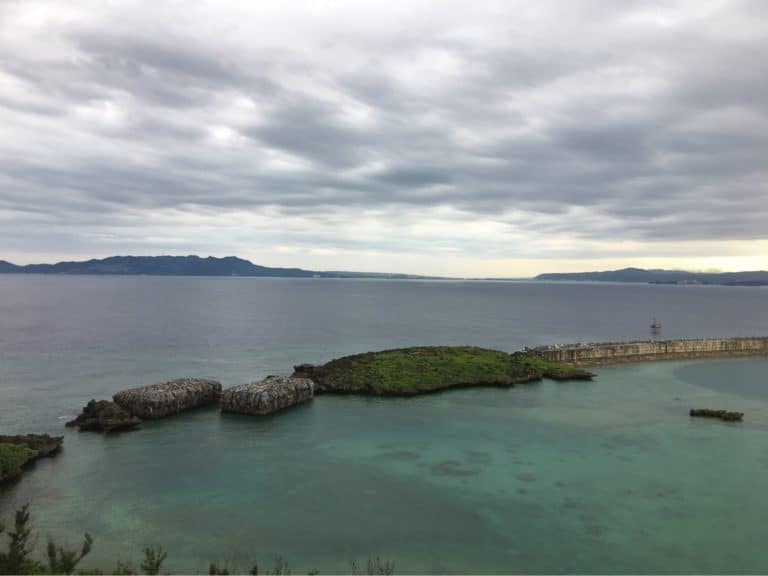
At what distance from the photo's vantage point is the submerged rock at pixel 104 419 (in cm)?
3900

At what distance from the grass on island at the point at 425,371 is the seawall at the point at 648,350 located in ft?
20.5

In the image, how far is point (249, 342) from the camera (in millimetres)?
88625

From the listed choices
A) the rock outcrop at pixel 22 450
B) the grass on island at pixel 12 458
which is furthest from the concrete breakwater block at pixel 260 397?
the grass on island at pixel 12 458

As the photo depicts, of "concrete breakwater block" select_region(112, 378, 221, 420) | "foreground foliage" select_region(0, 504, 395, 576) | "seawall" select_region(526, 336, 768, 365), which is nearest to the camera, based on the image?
"foreground foliage" select_region(0, 504, 395, 576)

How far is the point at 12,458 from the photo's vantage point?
3069cm

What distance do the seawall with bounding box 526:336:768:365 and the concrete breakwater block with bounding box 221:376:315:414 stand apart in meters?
36.4

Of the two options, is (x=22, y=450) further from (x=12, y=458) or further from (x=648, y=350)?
(x=648, y=350)

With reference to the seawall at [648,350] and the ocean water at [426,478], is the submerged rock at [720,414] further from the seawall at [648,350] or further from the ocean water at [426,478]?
the seawall at [648,350]

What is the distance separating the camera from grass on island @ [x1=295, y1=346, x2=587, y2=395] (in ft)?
173

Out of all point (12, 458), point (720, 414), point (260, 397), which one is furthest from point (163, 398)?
point (720, 414)

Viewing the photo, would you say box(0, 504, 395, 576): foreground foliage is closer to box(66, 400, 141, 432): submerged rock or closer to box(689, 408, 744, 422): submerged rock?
box(66, 400, 141, 432): submerged rock

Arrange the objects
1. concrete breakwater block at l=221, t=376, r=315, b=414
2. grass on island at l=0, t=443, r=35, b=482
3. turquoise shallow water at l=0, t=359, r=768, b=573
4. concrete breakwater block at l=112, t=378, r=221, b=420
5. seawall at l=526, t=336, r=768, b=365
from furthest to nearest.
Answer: seawall at l=526, t=336, r=768, b=365 → concrete breakwater block at l=221, t=376, r=315, b=414 → concrete breakwater block at l=112, t=378, r=221, b=420 → grass on island at l=0, t=443, r=35, b=482 → turquoise shallow water at l=0, t=359, r=768, b=573

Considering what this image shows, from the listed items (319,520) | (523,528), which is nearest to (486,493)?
(523,528)

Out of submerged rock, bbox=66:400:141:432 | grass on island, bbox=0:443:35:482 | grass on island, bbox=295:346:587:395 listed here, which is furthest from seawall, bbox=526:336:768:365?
grass on island, bbox=0:443:35:482
